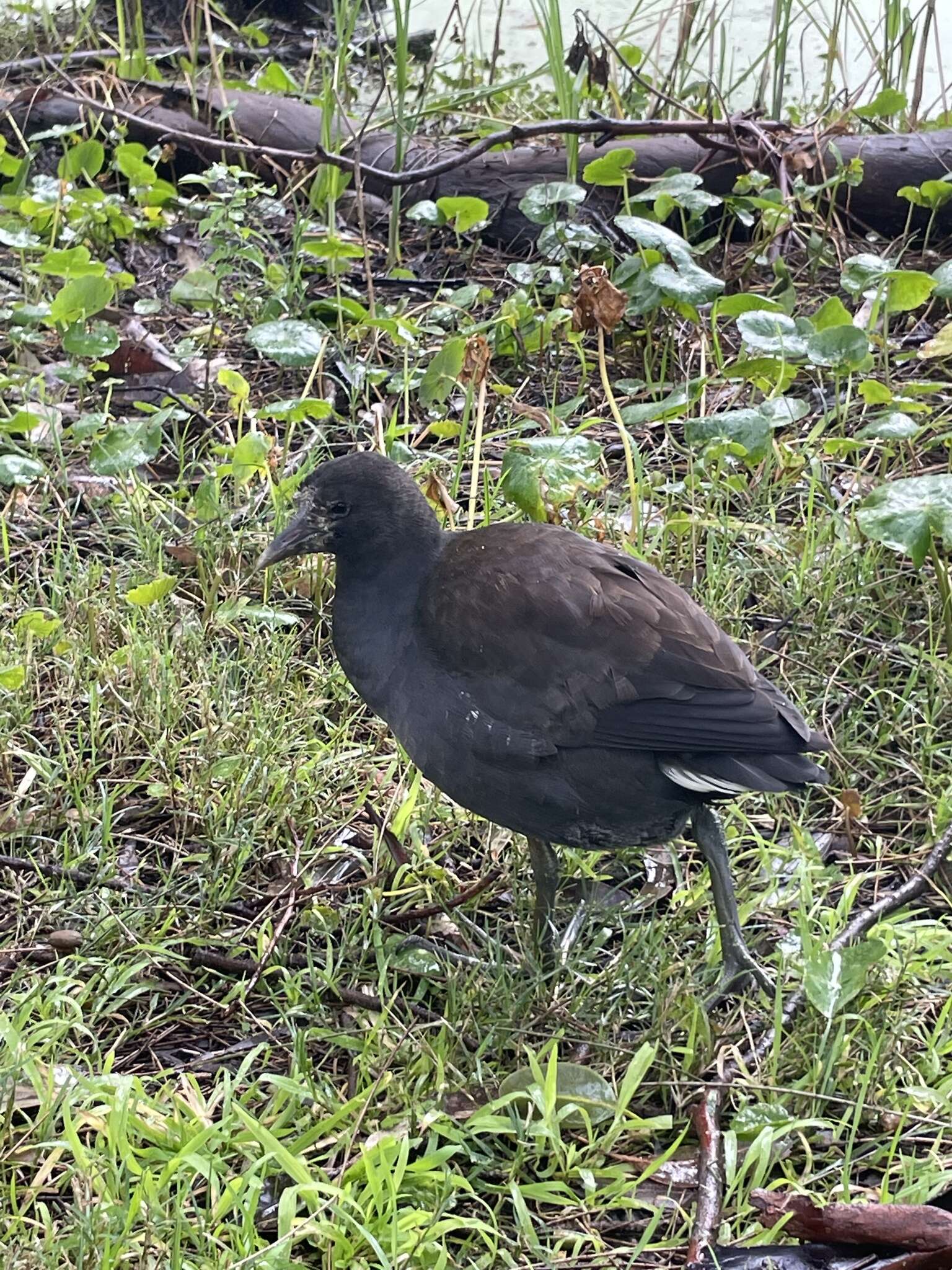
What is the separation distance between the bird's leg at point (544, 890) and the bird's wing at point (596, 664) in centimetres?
32

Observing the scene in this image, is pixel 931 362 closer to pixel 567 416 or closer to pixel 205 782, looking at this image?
pixel 567 416

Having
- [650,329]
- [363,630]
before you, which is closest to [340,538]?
[363,630]

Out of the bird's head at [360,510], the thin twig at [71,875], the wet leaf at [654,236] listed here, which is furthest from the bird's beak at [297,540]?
the wet leaf at [654,236]

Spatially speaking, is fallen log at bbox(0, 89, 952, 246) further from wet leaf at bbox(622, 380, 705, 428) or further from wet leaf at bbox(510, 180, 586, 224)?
wet leaf at bbox(622, 380, 705, 428)

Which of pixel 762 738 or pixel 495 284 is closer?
pixel 762 738

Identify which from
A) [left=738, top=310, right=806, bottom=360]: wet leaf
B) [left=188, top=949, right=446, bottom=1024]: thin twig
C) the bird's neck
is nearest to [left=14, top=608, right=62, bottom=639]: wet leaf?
the bird's neck

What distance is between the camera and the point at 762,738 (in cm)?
236

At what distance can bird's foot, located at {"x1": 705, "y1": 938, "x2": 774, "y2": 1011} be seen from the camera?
2498 millimetres

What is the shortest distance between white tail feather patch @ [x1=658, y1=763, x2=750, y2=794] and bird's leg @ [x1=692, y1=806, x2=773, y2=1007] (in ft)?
0.41

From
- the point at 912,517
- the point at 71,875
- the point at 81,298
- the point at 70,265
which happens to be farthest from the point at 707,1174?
the point at 70,265

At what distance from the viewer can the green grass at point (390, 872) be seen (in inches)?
84.4

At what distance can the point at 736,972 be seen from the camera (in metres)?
2.51

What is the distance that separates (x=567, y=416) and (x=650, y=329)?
0.42 meters

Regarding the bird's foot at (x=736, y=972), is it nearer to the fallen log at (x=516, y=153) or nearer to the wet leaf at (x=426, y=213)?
the wet leaf at (x=426, y=213)
